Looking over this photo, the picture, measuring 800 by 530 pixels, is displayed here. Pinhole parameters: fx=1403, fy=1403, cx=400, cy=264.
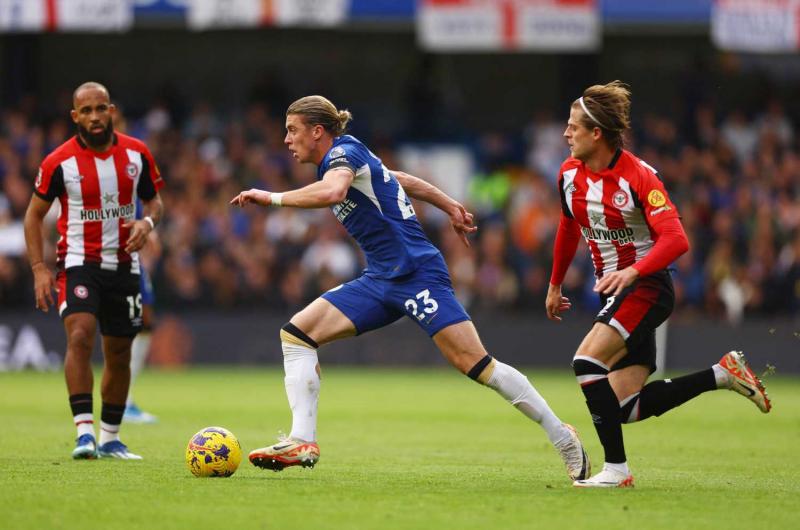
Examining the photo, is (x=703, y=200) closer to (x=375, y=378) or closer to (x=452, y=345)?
(x=375, y=378)

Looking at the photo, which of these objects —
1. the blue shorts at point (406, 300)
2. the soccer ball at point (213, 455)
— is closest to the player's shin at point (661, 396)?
the blue shorts at point (406, 300)

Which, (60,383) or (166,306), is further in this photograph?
(166,306)

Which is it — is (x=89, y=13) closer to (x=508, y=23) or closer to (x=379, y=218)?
(x=508, y=23)

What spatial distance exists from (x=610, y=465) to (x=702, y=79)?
20.0 meters

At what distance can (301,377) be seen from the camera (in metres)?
8.88

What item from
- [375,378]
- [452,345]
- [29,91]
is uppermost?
[29,91]

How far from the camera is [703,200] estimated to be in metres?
23.9

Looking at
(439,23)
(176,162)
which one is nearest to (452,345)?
(439,23)

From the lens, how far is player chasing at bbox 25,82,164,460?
398 inches

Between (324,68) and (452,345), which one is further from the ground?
(324,68)

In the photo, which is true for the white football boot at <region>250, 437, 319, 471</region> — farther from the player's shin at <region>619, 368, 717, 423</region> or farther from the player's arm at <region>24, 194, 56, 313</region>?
the player's arm at <region>24, 194, 56, 313</region>

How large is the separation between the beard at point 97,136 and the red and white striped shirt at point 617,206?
3479 mm

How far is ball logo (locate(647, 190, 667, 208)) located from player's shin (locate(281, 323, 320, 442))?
2278 millimetres

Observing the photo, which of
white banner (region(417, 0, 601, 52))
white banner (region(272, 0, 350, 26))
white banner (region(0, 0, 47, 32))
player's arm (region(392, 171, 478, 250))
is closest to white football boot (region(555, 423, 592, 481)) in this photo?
player's arm (region(392, 171, 478, 250))
